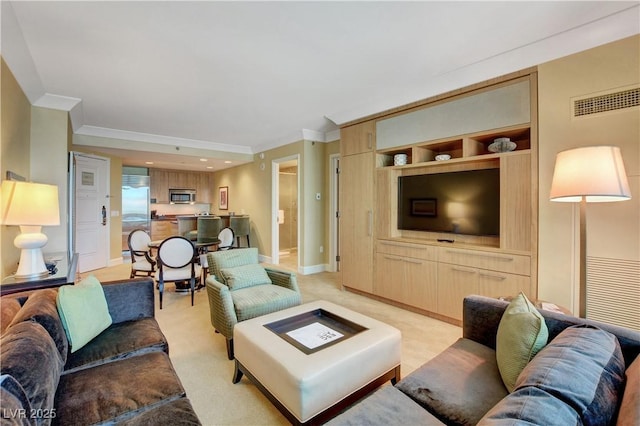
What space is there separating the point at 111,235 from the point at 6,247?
379 centimetres

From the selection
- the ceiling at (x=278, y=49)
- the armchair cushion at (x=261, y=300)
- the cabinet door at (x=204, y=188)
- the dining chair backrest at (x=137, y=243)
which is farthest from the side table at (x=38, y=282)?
the cabinet door at (x=204, y=188)

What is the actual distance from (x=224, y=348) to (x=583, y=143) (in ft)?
11.4

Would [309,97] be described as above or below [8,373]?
above

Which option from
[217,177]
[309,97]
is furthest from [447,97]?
[217,177]

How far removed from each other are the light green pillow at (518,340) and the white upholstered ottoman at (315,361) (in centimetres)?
67

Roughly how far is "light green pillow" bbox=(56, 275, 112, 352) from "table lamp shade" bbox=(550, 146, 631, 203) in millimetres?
3088

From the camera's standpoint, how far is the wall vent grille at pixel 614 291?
2.13 meters

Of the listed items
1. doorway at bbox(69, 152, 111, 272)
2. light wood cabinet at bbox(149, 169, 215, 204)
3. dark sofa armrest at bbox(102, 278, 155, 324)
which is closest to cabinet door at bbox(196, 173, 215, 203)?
light wood cabinet at bbox(149, 169, 215, 204)

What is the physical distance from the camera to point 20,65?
104 inches

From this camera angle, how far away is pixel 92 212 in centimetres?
578

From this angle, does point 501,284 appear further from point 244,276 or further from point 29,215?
point 29,215

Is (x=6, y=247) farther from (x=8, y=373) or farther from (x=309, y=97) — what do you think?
(x=309, y=97)

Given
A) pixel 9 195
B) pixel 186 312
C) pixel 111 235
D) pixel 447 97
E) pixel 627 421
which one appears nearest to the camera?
pixel 627 421

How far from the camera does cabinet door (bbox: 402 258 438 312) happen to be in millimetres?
3299
